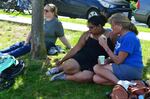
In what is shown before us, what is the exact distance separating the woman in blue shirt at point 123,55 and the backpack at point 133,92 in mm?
432

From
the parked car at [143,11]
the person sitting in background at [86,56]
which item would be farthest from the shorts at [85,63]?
the parked car at [143,11]

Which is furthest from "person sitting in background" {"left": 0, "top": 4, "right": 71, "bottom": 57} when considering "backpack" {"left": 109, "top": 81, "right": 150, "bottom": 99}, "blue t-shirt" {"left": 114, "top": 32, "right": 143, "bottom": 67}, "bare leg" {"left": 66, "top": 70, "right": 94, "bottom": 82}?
"backpack" {"left": 109, "top": 81, "right": 150, "bottom": 99}

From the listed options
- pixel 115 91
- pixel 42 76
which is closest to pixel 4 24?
pixel 42 76

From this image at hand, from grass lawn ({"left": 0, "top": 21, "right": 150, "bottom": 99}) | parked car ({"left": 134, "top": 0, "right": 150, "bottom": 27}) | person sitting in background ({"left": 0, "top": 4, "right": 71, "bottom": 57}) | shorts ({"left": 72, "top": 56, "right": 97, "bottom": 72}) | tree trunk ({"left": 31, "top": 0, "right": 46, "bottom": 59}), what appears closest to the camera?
grass lawn ({"left": 0, "top": 21, "right": 150, "bottom": 99})

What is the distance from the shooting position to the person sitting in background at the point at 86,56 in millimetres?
6234

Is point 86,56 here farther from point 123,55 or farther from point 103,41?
point 123,55

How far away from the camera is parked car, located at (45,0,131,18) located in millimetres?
17656

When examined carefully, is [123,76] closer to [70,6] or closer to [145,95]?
[145,95]

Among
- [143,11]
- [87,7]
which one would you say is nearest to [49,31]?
[143,11]

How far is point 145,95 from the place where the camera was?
16.8 ft

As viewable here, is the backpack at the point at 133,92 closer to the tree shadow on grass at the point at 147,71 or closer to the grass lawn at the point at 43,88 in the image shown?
the grass lawn at the point at 43,88

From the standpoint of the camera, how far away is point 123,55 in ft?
18.6

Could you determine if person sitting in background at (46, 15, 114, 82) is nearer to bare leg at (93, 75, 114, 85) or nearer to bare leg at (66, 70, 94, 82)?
bare leg at (66, 70, 94, 82)

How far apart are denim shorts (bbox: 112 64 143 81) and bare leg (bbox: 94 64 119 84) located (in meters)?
0.06
